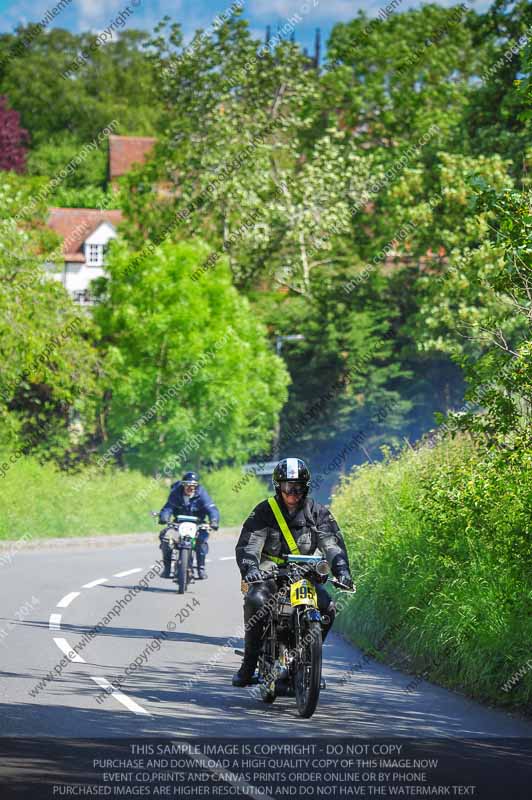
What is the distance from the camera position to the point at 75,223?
80.5 m

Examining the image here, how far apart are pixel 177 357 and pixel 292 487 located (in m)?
34.0

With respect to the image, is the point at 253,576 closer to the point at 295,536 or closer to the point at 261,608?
the point at 261,608

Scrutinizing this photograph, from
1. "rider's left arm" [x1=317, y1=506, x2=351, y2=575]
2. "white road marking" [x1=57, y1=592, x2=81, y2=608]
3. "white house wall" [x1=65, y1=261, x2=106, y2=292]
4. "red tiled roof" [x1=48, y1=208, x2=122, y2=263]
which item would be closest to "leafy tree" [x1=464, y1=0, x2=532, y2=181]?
"white road marking" [x1=57, y1=592, x2=81, y2=608]

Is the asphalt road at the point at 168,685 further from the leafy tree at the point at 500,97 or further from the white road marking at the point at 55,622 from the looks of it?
the leafy tree at the point at 500,97

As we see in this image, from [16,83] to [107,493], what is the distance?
190 ft

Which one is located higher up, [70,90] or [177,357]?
[70,90]

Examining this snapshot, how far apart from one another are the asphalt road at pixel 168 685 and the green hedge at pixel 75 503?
1245 centimetres

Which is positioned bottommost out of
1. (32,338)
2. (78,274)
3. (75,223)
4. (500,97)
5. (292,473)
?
(292,473)

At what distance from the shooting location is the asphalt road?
9.76 m

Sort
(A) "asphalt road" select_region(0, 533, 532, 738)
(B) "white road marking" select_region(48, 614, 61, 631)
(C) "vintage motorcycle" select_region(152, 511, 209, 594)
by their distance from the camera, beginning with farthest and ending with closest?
(C) "vintage motorcycle" select_region(152, 511, 209, 594) → (B) "white road marking" select_region(48, 614, 61, 631) → (A) "asphalt road" select_region(0, 533, 532, 738)

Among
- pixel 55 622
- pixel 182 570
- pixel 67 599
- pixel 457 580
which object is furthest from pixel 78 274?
pixel 457 580

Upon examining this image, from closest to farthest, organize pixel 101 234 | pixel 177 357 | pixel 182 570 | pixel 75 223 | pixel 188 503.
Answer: pixel 182 570 < pixel 188 503 < pixel 177 357 < pixel 101 234 < pixel 75 223

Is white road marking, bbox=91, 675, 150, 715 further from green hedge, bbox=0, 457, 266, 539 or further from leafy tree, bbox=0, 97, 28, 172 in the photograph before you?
leafy tree, bbox=0, 97, 28, 172

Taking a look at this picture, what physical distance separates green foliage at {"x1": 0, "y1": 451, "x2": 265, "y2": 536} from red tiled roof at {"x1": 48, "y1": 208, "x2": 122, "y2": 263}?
127ft
